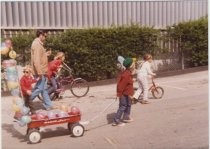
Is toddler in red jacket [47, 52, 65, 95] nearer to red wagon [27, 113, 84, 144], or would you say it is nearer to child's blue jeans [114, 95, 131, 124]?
child's blue jeans [114, 95, 131, 124]

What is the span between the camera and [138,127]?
9.11m

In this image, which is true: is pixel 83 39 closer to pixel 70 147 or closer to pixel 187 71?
pixel 187 71

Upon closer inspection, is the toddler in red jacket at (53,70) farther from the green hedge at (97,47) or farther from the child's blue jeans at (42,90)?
the green hedge at (97,47)

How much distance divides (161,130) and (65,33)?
539 cm

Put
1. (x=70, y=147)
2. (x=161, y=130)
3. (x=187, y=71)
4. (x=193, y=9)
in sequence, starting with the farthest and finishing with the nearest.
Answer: (x=193, y=9), (x=187, y=71), (x=161, y=130), (x=70, y=147)

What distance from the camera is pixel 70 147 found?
27.0 feet

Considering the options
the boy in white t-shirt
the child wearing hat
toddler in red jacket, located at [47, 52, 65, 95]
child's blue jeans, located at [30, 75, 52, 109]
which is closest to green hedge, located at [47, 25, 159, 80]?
toddler in red jacket, located at [47, 52, 65, 95]

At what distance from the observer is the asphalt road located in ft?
27.2

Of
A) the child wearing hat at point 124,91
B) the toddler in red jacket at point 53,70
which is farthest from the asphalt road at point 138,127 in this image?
the toddler in red jacket at point 53,70

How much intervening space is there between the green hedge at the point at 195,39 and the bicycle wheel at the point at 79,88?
3989 mm

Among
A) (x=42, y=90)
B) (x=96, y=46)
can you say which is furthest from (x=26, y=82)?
(x=96, y=46)

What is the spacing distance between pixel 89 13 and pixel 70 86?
13.5 feet

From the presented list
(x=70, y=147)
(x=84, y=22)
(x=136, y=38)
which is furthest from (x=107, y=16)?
(x=70, y=147)

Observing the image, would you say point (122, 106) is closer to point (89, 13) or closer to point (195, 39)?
point (195, 39)
